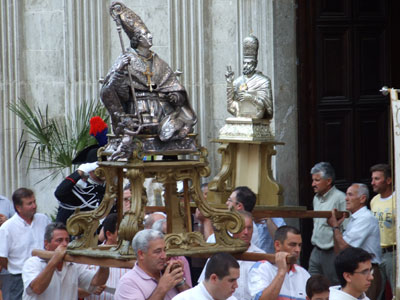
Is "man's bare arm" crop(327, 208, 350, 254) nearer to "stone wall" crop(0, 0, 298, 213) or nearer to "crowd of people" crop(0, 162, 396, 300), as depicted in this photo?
"crowd of people" crop(0, 162, 396, 300)

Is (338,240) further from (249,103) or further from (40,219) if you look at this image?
(40,219)

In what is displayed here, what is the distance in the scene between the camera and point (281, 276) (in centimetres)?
860

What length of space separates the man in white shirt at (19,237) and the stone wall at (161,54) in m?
3.20

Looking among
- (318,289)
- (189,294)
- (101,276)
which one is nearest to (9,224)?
(101,276)

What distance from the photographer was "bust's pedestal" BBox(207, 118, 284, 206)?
12.0 m

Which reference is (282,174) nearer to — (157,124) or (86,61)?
(86,61)

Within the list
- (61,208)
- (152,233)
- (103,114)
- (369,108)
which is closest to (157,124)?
(152,233)

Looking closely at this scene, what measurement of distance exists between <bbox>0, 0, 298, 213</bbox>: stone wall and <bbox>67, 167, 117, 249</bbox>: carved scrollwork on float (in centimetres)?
498

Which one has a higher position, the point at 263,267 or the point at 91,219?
the point at 91,219

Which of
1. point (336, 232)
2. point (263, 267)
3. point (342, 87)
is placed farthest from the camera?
point (342, 87)

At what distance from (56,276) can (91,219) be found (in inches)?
24.2

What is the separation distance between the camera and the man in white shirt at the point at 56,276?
357 inches

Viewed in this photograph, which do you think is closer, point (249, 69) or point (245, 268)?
point (245, 268)

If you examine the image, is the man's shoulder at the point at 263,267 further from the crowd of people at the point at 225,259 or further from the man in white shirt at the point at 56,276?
the man in white shirt at the point at 56,276
